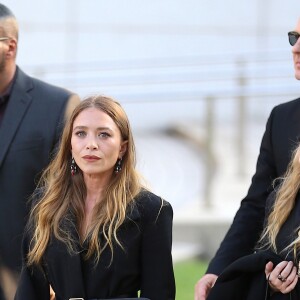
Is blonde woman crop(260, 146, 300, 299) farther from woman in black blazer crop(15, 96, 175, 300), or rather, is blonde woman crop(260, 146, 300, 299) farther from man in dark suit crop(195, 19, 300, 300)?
woman in black blazer crop(15, 96, 175, 300)

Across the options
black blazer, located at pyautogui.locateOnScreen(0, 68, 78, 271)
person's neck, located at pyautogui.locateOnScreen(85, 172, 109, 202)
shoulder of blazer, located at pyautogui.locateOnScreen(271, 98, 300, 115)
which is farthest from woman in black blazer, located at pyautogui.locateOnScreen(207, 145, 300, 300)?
black blazer, located at pyautogui.locateOnScreen(0, 68, 78, 271)

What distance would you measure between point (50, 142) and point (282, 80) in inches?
324

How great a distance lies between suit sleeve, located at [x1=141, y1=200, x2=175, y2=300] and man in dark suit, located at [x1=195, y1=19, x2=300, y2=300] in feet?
1.26

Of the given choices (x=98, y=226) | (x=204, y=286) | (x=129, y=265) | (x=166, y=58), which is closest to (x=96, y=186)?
(x=98, y=226)

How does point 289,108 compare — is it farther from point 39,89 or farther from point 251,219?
point 39,89

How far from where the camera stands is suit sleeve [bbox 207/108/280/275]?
4.35 meters

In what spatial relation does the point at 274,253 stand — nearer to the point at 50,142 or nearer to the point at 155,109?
the point at 50,142

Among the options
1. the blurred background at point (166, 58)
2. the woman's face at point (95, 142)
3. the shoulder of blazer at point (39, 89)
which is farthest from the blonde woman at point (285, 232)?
the blurred background at point (166, 58)

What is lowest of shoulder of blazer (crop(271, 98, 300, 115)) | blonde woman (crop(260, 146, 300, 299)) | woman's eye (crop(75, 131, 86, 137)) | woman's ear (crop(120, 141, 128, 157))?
blonde woman (crop(260, 146, 300, 299))

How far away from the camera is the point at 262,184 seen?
4.41 meters

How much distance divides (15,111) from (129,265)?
1.38 meters

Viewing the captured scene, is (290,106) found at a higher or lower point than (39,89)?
higher

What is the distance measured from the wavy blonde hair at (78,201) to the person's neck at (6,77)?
3.03 ft

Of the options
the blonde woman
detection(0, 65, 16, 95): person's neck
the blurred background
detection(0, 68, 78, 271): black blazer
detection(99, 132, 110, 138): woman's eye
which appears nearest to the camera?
the blonde woman
